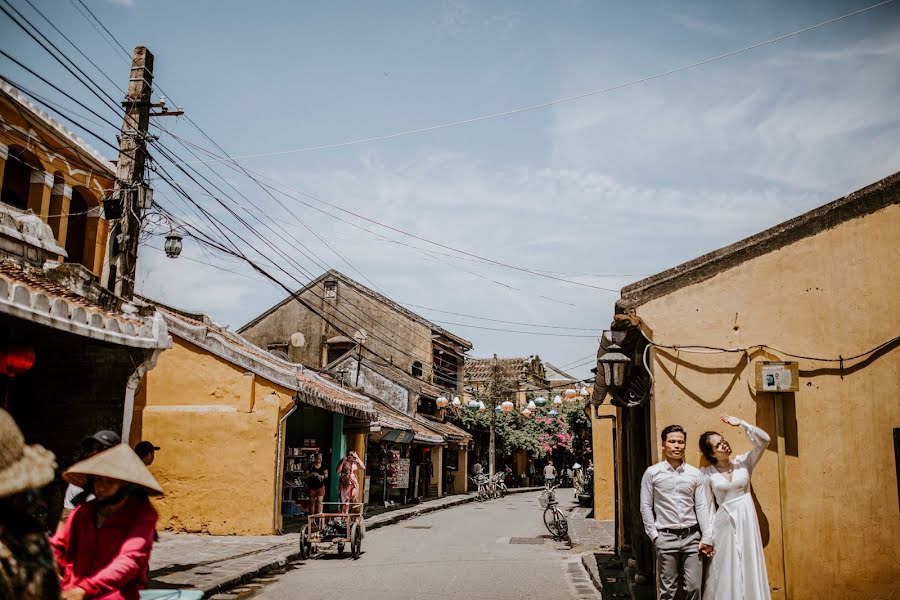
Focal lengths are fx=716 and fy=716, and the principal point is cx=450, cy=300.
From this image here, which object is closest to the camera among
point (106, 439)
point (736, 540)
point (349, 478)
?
point (106, 439)

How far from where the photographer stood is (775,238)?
755cm

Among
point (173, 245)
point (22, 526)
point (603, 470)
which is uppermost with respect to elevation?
point (173, 245)

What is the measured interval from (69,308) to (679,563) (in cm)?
649

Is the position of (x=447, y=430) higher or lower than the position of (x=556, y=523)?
higher

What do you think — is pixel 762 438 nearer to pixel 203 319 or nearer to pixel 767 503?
pixel 767 503

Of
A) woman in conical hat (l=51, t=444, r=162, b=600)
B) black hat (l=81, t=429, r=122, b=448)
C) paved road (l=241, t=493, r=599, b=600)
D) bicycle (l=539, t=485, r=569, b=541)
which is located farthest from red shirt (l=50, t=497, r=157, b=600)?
bicycle (l=539, t=485, r=569, b=541)

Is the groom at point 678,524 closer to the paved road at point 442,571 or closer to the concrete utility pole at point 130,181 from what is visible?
the paved road at point 442,571

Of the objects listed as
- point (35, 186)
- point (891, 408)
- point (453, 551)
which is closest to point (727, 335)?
point (891, 408)

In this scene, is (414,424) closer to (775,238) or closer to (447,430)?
(447,430)

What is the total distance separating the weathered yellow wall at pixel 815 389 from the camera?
6938 millimetres

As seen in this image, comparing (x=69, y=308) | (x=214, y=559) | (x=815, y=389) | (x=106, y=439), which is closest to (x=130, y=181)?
(x=69, y=308)

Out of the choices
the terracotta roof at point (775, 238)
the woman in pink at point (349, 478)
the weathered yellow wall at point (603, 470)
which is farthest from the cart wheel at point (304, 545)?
the weathered yellow wall at point (603, 470)

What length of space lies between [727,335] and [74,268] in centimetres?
805

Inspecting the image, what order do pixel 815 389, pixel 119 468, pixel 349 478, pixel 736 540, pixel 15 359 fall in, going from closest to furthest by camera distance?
pixel 119 468
pixel 736 540
pixel 815 389
pixel 15 359
pixel 349 478
